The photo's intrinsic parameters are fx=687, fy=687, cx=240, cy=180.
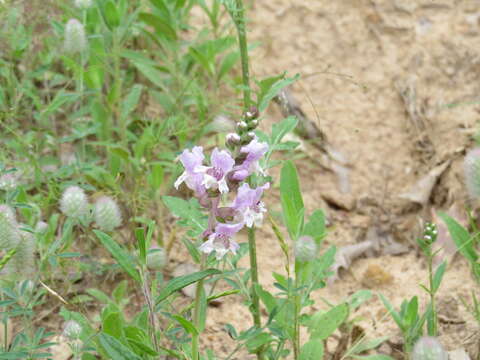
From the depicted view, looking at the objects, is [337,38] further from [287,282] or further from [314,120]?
[287,282]

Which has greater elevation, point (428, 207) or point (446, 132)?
point (446, 132)

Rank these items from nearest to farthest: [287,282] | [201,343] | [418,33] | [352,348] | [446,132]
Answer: [287,282], [352,348], [201,343], [446,132], [418,33]

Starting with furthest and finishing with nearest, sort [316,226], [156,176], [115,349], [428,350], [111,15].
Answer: [111,15] < [156,176] < [316,226] < [428,350] < [115,349]

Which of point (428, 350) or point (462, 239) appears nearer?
point (428, 350)

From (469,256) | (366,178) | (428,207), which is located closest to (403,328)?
(469,256)

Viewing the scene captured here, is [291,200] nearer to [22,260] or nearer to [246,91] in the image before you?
[246,91]

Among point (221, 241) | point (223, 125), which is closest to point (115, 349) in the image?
point (221, 241)

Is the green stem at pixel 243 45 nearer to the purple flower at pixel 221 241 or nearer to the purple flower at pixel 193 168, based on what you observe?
the purple flower at pixel 193 168
